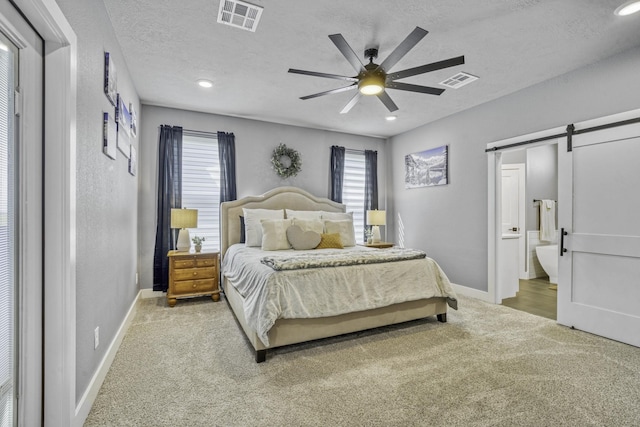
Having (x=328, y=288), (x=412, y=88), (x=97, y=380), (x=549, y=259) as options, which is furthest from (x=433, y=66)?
(x=549, y=259)

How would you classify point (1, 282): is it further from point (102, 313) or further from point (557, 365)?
point (557, 365)

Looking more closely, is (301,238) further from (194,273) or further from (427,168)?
(427,168)

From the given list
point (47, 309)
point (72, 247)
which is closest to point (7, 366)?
point (47, 309)

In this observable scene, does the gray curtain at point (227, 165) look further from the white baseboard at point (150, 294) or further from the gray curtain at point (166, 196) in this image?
the white baseboard at point (150, 294)

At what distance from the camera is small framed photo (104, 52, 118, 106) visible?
88.6 inches

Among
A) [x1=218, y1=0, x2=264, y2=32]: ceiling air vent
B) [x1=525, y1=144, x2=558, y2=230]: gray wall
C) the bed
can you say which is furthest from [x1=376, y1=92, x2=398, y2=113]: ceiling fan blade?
[x1=525, y1=144, x2=558, y2=230]: gray wall

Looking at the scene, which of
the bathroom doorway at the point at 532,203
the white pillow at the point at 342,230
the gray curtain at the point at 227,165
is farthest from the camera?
the bathroom doorway at the point at 532,203

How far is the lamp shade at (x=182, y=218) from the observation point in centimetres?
402

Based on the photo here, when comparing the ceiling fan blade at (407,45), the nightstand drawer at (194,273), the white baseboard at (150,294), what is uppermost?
the ceiling fan blade at (407,45)

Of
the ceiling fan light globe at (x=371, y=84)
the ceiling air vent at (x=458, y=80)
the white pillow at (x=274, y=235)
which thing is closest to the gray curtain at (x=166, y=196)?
the white pillow at (x=274, y=235)

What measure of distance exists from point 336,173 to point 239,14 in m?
3.40

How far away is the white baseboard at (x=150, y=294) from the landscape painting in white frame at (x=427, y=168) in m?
4.45

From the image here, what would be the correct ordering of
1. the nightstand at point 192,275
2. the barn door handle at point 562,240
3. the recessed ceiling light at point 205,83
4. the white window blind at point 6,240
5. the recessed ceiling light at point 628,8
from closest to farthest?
the white window blind at point 6,240
the recessed ceiling light at point 628,8
the barn door handle at point 562,240
the recessed ceiling light at point 205,83
the nightstand at point 192,275

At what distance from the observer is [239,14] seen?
7.75 feet
